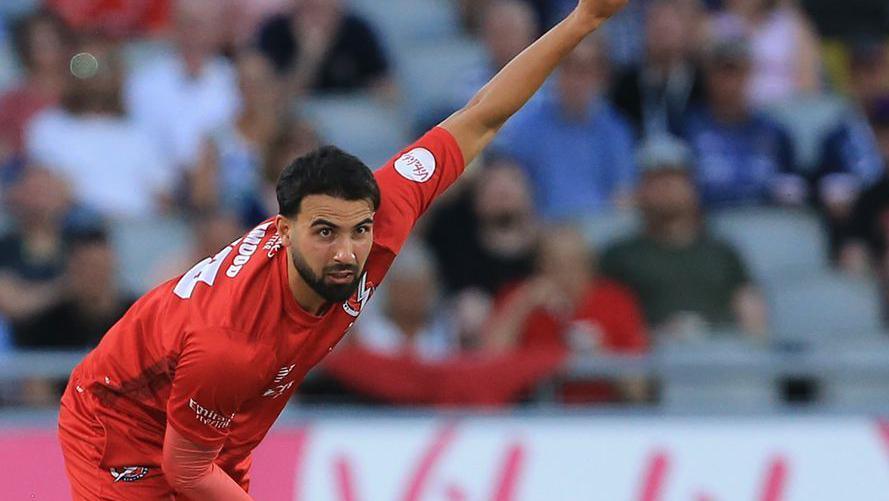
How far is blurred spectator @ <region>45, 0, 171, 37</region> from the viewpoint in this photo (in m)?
10.2

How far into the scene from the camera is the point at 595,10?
503 cm

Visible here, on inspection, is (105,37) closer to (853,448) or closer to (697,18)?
(697,18)

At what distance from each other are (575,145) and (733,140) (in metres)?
1.00

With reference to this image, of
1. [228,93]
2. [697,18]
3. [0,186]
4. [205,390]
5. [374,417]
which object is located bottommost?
[205,390]

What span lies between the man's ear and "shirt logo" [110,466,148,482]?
97 centimetres

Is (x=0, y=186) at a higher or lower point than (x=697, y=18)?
lower

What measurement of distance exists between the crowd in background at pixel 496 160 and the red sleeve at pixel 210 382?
133 inches

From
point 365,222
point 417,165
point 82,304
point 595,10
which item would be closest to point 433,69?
point 82,304

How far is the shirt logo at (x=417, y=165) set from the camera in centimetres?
530

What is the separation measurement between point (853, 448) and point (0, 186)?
5.03m

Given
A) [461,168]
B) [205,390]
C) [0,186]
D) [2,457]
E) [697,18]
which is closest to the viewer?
[205,390]

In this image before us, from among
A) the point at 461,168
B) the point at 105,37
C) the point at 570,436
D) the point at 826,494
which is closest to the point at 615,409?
the point at 570,436

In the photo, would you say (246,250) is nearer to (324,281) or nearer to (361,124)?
(324,281)

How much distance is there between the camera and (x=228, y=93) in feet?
33.0
